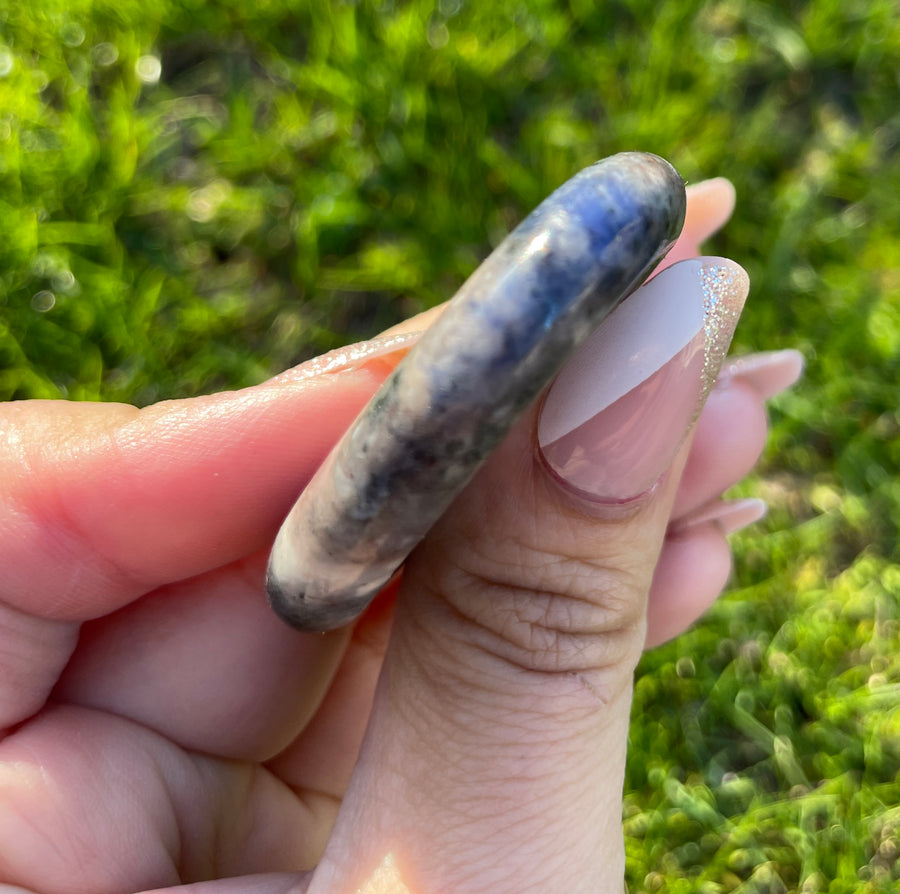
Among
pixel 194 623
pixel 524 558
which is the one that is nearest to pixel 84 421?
pixel 194 623

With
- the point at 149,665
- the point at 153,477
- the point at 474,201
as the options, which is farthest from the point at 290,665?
the point at 474,201

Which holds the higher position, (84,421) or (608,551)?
(84,421)

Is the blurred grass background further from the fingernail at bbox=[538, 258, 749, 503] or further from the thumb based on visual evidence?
the fingernail at bbox=[538, 258, 749, 503]

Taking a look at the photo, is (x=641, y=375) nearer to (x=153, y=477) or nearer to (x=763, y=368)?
(x=153, y=477)

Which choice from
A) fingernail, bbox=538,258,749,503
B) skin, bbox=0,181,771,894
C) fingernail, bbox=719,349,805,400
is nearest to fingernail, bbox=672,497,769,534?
skin, bbox=0,181,771,894

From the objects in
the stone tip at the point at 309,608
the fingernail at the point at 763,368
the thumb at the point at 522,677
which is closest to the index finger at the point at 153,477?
the thumb at the point at 522,677

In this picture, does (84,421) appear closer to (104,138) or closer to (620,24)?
(104,138)
